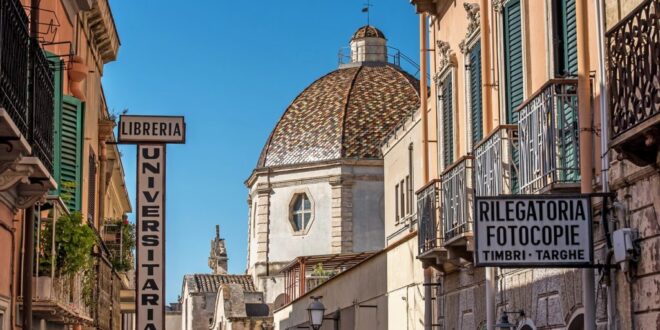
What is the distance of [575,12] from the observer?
13016 mm

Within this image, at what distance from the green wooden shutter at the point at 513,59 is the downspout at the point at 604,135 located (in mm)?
3211

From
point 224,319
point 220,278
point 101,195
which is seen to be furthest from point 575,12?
point 220,278

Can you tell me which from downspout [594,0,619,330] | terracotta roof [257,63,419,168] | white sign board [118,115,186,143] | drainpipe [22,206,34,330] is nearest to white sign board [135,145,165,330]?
white sign board [118,115,186,143]

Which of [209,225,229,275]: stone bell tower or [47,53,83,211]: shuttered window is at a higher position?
[209,225,229,275]: stone bell tower

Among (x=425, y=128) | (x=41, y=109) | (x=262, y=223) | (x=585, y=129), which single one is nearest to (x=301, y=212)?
(x=262, y=223)

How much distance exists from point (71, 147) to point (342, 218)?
42.8 metres

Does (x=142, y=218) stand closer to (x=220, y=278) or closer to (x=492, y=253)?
(x=492, y=253)

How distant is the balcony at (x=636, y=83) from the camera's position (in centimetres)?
970

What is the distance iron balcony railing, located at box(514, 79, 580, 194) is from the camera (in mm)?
12500

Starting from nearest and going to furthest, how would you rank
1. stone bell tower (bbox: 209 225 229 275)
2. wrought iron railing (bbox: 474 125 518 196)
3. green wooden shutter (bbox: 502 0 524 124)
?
wrought iron railing (bbox: 474 125 518 196) → green wooden shutter (bbox: 502 0 524 124) → stone bell tower (bbox: 209 225 229 275)

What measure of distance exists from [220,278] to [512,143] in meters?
57.5

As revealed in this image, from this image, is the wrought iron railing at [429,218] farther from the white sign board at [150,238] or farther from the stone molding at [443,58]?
the white sign board at [150,238]

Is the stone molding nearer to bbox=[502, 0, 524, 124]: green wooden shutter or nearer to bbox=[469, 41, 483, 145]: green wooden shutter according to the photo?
bbox=[469, 41, 483, 145]: green wooden shutter

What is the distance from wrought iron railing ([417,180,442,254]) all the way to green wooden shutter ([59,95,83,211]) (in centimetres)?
485
